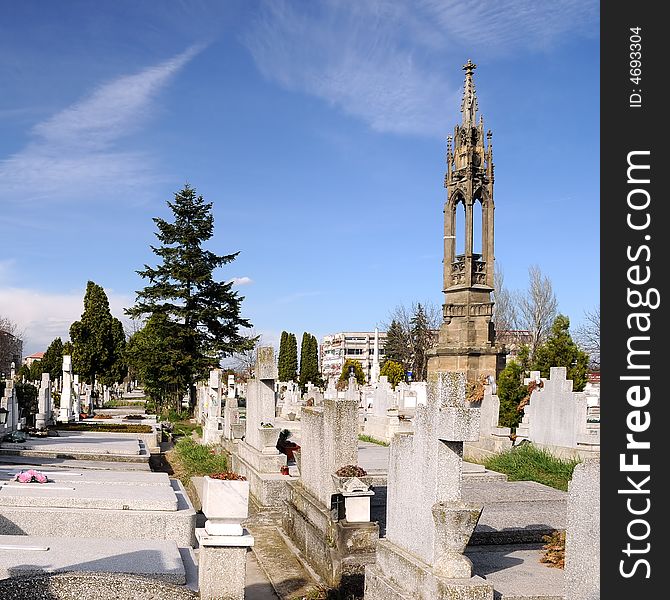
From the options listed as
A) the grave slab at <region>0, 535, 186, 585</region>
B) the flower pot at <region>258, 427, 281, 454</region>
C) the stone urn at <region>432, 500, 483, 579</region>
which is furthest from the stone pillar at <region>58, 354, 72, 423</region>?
the stone urn at <region>432, 500, 483, 579</region>

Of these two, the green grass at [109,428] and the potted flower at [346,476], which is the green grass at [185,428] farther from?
the potted flower at [346,476]

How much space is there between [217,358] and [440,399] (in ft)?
107

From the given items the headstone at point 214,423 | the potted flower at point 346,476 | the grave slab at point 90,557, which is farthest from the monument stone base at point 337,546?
the headstone at point 214,423

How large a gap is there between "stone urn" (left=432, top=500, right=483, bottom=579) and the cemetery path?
274 cm

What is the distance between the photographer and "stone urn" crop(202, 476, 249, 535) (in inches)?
247

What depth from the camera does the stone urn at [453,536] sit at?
17.2ft

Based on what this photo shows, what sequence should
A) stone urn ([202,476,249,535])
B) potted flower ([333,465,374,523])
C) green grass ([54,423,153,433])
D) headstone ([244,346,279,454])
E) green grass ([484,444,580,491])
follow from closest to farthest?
1. stone urn ([202,476,249,535])
2. potted flower ([333,465,374,523])
3. green grass ([484,444,580,491])
4. headstone ([244,346,279,454])
5. green grass ([54,423,153,433])

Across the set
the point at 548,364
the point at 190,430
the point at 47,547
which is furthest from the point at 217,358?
the point at 47,547

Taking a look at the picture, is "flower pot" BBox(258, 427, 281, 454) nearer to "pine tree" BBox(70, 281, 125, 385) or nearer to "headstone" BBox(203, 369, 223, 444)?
"headstone" BBox(203, 369, 223, 444)

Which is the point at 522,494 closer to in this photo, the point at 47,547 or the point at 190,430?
the point at 47,547

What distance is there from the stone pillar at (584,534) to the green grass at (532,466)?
7483 millimetres

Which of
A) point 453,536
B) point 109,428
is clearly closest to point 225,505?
point 453,536

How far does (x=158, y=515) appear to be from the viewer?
8086 mm

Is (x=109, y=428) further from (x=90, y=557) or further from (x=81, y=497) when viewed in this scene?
(x=90, y=557)
